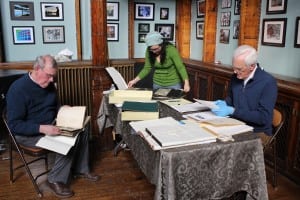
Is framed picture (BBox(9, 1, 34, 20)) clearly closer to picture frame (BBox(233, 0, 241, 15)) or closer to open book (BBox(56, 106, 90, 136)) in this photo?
open book (BBox(56, 106, 90, 136))

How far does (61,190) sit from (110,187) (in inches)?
16.9

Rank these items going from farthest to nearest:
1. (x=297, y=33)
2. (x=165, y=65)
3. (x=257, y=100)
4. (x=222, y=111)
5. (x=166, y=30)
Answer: (x=166, y=30)
(x=165, y=65)
(x=297, y=33)
(x=257, y=100)
(x=222, y=111)

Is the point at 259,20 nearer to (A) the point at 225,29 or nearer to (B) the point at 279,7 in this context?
(B) the point at 279,7

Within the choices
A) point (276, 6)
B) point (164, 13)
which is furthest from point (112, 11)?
point (276, 6)

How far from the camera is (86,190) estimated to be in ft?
9.07

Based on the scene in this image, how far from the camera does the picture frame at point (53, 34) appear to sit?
4.68 meters

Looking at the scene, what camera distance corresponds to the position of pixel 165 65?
3.45 m

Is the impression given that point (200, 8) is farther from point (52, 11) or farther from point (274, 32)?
point (52, 11)

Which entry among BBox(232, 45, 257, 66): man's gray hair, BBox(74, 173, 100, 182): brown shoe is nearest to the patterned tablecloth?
BBox(232, 45, 257, 66): man's gray hair

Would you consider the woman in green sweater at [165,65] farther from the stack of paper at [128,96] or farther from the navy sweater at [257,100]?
the navy sweater at [257,100]

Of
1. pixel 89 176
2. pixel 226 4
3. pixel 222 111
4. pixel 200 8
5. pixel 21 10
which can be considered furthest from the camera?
pixel 200 8

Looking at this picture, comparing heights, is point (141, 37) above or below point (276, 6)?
below

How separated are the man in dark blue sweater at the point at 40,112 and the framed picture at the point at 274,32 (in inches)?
88.1

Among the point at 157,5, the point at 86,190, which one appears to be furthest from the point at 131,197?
the point at 157,5
